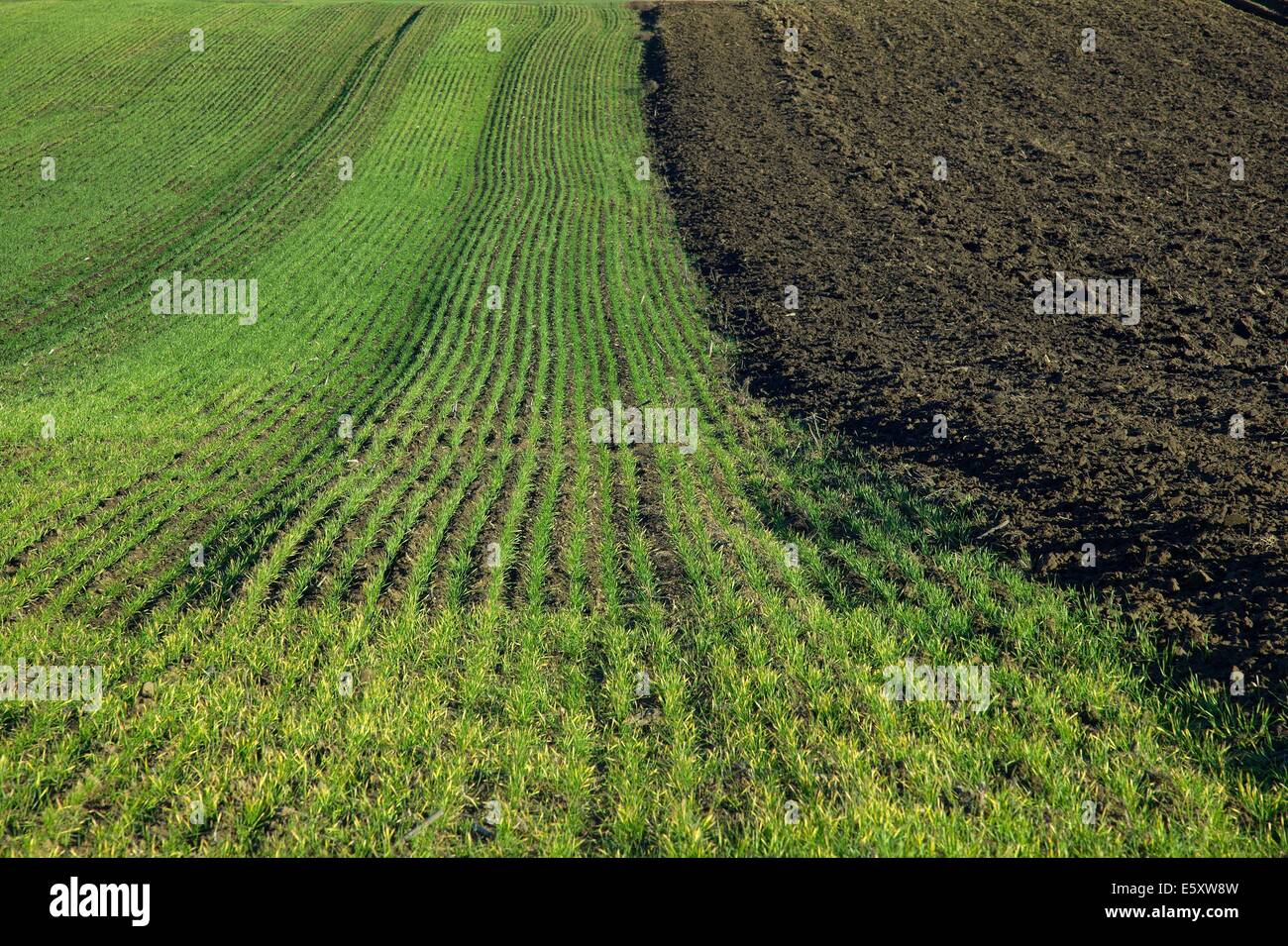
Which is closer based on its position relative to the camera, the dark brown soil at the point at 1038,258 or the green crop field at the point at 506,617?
the green crop field at the point at 506,617

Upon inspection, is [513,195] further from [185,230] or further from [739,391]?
[739,391]

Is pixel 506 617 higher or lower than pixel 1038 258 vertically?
lower

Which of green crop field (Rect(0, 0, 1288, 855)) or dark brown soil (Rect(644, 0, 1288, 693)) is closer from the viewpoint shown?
green crop field (Rect(0, 0, 1288, 855))

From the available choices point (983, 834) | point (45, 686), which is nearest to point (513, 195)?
point (45, 686)

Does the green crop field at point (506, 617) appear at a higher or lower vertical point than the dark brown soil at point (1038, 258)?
lower
